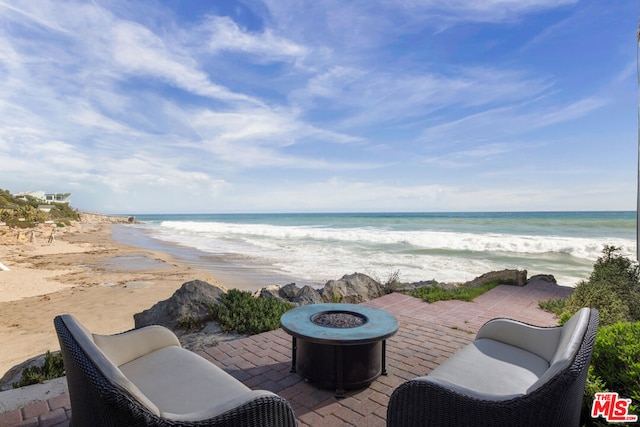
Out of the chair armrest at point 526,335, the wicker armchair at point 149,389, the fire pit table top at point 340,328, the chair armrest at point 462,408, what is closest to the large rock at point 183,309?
the fire pit table top at point 340,328

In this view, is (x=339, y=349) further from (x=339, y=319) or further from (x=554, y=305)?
(x=554, y=305)

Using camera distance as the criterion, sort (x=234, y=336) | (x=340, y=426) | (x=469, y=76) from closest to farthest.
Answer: (x=340, y=426) < (x=234, y=336) < (x=469, y=76)

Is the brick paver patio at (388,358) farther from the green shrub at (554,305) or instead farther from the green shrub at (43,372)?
the green shrub at (43,372)

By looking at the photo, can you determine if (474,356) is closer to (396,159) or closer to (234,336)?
(234,336)

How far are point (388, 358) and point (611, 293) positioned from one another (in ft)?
12.6

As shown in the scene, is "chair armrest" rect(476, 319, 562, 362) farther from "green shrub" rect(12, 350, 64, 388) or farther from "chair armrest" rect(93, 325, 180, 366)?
"green shrub" rect(12, 350, 64, 388)

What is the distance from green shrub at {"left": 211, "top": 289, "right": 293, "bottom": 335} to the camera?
4.36 m

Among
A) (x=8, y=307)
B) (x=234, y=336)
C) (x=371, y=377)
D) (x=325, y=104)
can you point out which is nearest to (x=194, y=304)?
(x=234, y=336)

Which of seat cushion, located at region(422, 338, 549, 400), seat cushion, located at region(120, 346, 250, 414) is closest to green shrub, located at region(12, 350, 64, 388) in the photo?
seat cushion, located at region(120, 346, 250, 414)

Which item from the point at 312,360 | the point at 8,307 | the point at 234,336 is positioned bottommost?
the point at 8,307

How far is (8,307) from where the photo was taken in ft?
21.6

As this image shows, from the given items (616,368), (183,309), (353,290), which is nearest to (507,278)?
(353,290)

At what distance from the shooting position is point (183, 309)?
475 cm

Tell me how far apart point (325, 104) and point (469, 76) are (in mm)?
6511
